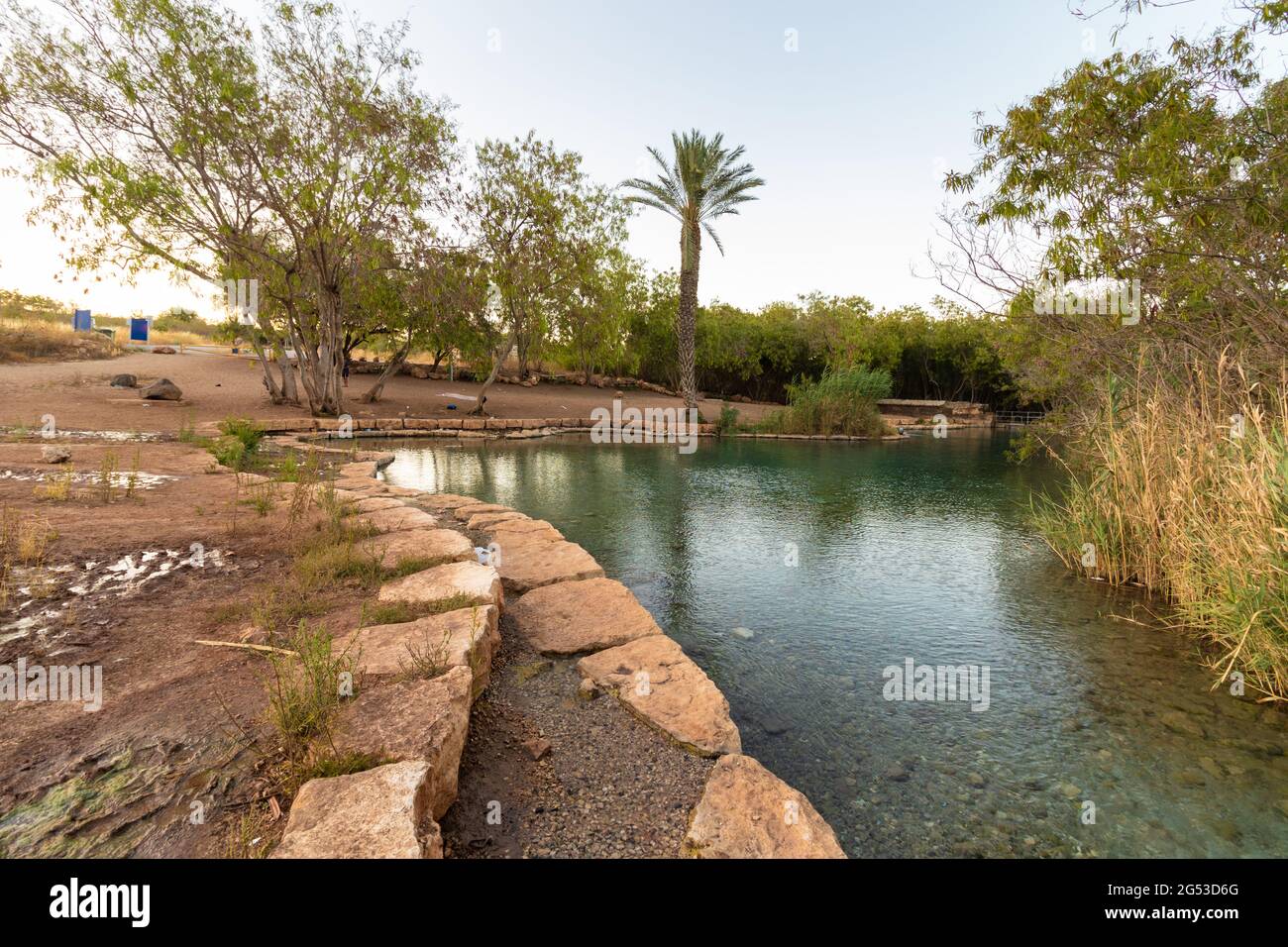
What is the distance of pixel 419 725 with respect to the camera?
180cm

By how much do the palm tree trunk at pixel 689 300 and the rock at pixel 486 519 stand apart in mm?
14318

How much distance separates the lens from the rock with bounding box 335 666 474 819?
166cm

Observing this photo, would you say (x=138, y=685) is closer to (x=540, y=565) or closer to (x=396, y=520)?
(x=540, y=565)

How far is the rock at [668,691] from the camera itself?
7.00 feet

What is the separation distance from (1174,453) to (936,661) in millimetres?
2428

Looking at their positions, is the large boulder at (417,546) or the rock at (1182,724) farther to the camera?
the large boulder at (417,546)

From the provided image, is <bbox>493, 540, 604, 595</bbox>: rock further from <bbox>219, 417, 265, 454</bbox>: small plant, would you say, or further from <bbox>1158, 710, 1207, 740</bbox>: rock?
<bbox>219, 417, 265, 454</bbox>: small plant

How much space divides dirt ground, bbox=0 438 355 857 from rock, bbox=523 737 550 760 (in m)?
0.80

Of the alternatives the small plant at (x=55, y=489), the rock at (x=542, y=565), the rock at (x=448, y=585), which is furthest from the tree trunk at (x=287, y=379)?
the rock at (x=448, y=585)

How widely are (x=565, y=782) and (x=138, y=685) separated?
5.29ft

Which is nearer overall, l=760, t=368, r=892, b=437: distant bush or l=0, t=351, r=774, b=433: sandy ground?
l=0, t=351, r=774, b=433: sandy ground

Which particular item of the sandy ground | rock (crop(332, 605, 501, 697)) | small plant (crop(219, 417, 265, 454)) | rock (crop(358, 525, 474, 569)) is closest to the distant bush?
the sandy ground

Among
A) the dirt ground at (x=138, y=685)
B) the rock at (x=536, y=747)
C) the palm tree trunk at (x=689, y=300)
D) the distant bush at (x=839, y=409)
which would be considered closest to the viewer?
the dirt ground at (x=138, y=685)

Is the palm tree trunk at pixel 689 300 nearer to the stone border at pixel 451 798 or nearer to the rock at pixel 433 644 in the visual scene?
the rock at pixel 433 644
